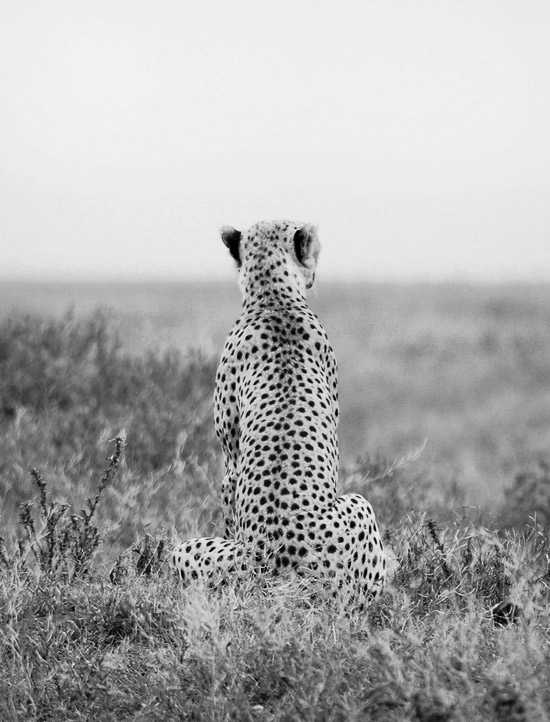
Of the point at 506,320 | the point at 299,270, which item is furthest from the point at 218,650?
the point at 506,320

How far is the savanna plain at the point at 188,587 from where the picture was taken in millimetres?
3160

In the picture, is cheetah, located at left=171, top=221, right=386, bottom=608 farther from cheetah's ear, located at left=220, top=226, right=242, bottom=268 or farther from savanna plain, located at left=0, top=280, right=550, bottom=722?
savanna plain, located at left=0, top=280, right=550, bottom=722

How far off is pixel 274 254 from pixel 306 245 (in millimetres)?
163

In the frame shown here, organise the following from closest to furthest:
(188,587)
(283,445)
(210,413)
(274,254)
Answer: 1. (188,587)
2. (283,445)
3. (274,254)
4. (210,413)

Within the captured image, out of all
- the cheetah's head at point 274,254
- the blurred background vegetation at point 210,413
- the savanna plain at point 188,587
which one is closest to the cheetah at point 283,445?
the cheetah's head at point 274,254

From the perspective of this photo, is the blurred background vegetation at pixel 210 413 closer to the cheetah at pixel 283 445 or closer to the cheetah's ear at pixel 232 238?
the cheetah at pixel 283 445

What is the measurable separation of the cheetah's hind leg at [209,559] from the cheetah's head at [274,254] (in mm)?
1139

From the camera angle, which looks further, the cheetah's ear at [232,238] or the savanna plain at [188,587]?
the cheetah's ear at [232,238]

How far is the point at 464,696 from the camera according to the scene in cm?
306

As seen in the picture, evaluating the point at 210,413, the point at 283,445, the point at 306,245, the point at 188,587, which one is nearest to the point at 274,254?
the point at 306,245

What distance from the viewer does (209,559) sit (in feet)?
13.2

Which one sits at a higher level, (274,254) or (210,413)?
(274,254)

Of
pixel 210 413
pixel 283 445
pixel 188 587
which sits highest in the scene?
pixel 283 445

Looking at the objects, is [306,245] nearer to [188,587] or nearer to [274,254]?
[274,254]
